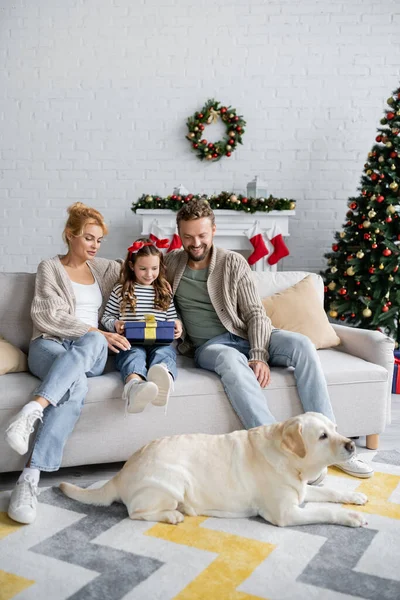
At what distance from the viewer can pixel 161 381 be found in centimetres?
233

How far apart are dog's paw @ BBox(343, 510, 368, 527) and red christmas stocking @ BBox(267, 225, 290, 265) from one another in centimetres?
326

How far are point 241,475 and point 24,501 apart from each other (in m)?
0.71

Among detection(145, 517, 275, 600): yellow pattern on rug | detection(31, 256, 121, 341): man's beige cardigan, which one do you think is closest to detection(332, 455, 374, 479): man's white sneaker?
detection(145, 517, 275, 600): yellow pattern on rug

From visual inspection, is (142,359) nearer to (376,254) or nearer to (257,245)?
(376,254)

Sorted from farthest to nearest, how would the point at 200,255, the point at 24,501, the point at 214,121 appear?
1. the point at 214,121
2. the point at 200,255
3. the point at 24,501

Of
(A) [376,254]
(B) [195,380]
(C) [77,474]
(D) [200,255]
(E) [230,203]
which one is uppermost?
(E) [230,203]

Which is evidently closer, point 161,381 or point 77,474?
point 161,381

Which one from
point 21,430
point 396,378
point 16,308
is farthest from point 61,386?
point 396,378

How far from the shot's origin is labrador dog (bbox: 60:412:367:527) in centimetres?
193

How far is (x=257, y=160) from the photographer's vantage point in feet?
18.2

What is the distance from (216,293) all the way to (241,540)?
1196mm

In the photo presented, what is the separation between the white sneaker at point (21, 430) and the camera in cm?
202

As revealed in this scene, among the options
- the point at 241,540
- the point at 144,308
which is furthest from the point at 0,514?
the point at 144,308

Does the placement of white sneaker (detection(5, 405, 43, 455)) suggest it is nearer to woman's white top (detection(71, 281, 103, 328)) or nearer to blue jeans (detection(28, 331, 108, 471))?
blue jeans (detection(28, 331, 108, 471))
